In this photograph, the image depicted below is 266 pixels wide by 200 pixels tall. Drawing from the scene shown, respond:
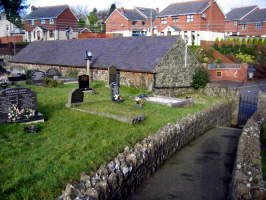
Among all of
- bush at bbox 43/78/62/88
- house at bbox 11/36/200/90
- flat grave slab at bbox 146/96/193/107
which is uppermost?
house at bbox 11/36/200/90

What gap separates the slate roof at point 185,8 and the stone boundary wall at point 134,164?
4139 centimetres

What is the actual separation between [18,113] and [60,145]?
338 cm

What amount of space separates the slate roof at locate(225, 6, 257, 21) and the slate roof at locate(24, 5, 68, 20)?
40913mm

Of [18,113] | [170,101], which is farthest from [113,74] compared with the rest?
[18,113]

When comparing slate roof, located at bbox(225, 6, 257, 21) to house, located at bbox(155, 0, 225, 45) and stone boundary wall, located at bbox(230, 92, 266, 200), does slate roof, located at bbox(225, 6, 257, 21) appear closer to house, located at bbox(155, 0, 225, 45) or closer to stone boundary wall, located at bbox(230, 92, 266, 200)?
house, located at bbox(155, 0, 225, 45)

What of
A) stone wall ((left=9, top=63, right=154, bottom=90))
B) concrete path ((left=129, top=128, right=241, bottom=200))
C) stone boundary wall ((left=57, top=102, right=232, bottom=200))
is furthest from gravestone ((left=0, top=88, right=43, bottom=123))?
stone wall ((left=9, top=63, right=154, bottom=90))

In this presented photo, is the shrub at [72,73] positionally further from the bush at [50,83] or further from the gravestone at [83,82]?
the gravestone at [83,82]

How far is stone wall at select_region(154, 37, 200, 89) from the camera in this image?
2145 cm

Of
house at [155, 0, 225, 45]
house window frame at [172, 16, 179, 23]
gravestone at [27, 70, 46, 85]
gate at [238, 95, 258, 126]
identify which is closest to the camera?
gate at [238, 95, 258, 126]

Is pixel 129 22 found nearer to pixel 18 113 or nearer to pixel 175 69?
pixel 175 69

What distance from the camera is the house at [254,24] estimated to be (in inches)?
2261

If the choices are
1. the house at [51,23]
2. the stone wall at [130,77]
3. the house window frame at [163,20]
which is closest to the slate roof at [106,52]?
the stone wall at [130,77]

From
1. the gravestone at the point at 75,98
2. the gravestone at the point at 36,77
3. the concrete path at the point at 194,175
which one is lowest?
the concrete path at the point at 194,175

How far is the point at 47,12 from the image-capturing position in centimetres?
6003
